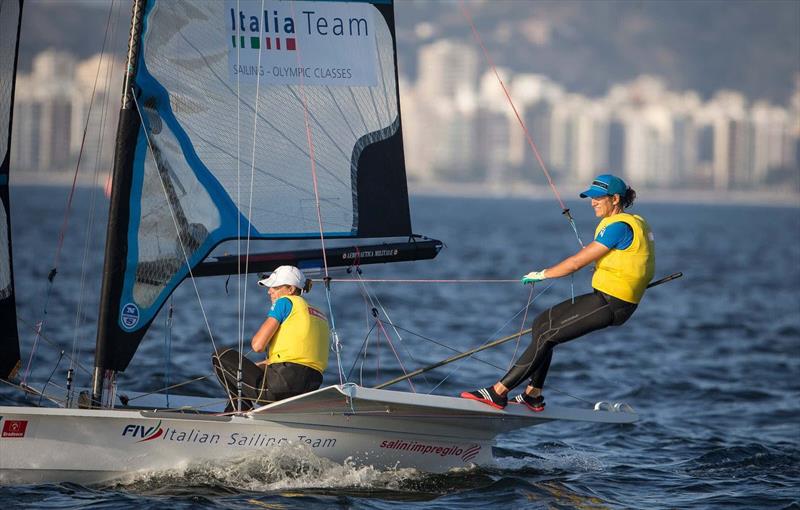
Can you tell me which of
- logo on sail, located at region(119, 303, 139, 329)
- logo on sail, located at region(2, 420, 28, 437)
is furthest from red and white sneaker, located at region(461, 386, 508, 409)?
logo on sail, located at region(2, 420, 28, 437)

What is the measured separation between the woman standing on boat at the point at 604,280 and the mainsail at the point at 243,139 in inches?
60.7

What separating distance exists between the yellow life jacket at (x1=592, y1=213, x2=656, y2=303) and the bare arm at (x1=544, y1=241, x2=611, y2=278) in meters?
0.09

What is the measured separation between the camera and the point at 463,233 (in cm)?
5356

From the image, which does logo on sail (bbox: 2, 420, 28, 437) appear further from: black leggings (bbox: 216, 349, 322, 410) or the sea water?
black leggings (bbox: 216, 349, 322, 410)

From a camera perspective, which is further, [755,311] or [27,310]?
[755,311]

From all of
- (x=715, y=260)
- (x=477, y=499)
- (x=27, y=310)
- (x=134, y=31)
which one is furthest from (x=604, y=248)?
(x=715, y=260)

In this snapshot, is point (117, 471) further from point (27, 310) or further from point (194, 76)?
point (27, 310)

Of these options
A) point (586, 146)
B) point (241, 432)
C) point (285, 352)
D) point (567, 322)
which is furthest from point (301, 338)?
point (586, 146)

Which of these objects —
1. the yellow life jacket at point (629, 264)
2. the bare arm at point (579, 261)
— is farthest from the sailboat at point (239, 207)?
the bare arm at point (579, 261)

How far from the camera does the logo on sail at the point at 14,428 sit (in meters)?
7.32

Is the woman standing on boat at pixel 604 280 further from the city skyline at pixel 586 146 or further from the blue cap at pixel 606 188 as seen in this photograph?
the city skyline at pixel 586 146

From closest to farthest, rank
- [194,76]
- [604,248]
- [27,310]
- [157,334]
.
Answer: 1. [604,248]
2. [194,76]
3. [157,334]
4. [27,310]

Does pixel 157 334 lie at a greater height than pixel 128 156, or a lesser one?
lesser

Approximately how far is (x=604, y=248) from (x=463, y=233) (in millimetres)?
46056
